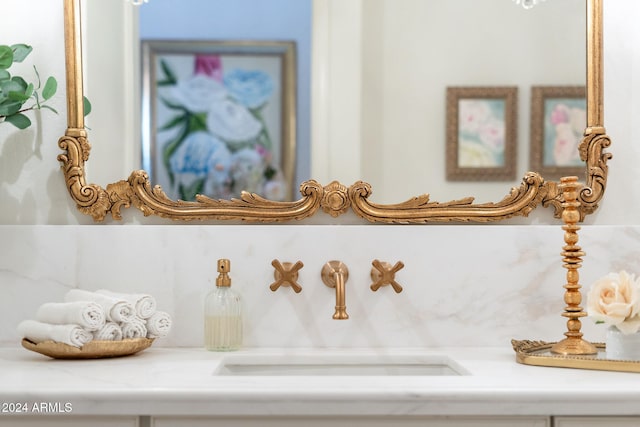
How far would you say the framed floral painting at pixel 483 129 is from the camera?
159 centimetres

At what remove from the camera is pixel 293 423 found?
1.12m

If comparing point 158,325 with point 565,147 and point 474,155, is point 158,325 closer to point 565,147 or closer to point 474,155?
point 474,155

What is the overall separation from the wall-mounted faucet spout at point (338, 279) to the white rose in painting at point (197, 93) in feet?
1.41

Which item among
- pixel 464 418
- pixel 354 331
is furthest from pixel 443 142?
pixel 464 418

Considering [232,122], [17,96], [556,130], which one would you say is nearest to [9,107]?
[17,96]

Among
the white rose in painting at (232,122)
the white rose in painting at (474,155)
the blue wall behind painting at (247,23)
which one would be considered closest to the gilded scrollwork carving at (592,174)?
the white rose in painting at (474,155)

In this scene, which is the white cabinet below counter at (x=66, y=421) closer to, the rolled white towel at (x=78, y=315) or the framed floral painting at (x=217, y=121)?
the rolled white towel at (x=78, y=315)

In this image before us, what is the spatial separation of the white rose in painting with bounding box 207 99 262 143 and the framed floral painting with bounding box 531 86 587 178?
597 millimetres

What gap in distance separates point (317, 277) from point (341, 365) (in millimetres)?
205

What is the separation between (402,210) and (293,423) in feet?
1.98

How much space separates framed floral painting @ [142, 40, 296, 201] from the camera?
5.20 ft

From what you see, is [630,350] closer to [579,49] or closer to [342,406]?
[342,406]

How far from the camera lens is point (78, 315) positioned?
1.33 meters

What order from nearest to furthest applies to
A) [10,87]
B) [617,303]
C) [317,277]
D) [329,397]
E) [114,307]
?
[329,397] → [617,303] → [114,307] → [10,87] → [317,277]
